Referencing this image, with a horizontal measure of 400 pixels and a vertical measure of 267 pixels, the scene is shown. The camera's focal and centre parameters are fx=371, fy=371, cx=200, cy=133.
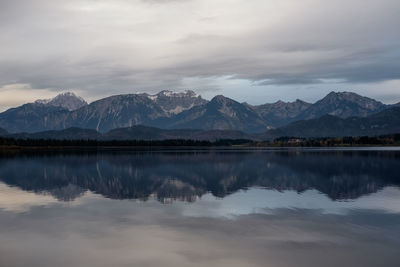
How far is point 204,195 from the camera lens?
51.8 m

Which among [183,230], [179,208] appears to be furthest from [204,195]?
[183,230]

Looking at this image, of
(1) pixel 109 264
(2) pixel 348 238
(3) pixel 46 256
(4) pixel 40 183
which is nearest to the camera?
(1) pixel 109 264

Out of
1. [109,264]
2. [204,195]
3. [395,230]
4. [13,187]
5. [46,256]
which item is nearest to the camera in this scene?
[109,264]

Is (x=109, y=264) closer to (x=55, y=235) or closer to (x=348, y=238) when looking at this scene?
(x=55, y=235)

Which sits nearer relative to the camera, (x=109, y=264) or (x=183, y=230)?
(x=109, y=264)

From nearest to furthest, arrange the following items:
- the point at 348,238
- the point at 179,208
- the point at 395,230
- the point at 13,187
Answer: the point at 348,238, the point at 395,230, the point at 179,208, the point at 13,187

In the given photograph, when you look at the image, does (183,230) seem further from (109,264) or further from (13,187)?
(13,187)

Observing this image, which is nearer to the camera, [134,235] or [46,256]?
[46,256]

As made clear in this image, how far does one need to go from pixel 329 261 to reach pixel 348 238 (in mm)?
6168

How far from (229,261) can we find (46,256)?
11.8m

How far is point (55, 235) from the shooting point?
96.7ft

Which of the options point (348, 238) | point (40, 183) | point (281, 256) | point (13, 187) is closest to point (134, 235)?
point (281, 256)

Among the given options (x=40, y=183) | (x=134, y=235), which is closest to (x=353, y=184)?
(x=134, y=235)

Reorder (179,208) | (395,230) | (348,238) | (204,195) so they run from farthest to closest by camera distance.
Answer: (204,195), (179,208), (395,230), (348,238)
